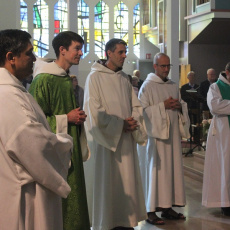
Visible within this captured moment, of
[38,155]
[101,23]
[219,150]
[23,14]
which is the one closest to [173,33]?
[219,150]

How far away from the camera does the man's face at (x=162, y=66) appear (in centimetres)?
593

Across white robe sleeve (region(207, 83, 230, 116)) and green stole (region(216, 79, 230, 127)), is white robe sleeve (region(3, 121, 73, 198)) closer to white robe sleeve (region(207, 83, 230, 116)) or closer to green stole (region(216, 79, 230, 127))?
white robe sleeve (region(207, 83, 230, 116))

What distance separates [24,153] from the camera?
7.64ft

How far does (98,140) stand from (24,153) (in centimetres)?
271

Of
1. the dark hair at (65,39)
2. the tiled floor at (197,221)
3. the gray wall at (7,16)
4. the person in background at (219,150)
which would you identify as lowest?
the tiled floor at (197,221)

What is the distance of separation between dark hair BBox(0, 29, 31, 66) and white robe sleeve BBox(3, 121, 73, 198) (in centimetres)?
40

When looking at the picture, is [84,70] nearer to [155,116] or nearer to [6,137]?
[155,116]

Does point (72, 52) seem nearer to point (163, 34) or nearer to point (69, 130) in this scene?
point (69, 130)

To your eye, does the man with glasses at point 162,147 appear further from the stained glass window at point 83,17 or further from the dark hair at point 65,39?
the stained glass window at point 83,17

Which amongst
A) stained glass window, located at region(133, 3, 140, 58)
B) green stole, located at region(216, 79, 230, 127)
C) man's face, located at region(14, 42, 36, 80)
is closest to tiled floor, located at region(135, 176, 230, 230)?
green stole, located at region(216, 79, 230, 127)

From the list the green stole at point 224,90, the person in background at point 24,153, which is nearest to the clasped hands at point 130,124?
the green stole at point 224,90

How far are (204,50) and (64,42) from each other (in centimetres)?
1453

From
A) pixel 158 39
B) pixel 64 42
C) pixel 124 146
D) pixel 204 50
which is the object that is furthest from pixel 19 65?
pixel 158 39

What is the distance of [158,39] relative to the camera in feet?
67.2
